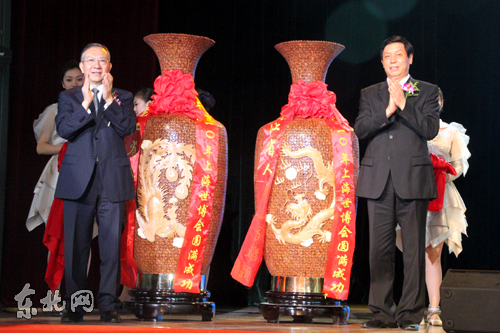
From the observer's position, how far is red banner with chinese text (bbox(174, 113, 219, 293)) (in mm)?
3350

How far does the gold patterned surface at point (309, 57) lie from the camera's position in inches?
137

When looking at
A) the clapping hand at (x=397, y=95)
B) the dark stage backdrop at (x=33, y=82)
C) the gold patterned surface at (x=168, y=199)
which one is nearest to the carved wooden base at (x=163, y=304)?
the gold patterned surface at (x=168, y=199)

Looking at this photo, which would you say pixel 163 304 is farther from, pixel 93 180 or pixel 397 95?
pixel 397 95

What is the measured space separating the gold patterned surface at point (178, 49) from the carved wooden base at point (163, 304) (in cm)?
117

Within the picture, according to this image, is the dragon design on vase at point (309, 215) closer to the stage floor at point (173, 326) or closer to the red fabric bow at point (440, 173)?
the stage floor at point (173, 326)

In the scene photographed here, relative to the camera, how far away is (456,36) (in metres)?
4.97

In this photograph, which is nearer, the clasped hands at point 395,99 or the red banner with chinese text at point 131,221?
the clasped hands at point 395,99

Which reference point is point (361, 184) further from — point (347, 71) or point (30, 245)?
point (30, 245)

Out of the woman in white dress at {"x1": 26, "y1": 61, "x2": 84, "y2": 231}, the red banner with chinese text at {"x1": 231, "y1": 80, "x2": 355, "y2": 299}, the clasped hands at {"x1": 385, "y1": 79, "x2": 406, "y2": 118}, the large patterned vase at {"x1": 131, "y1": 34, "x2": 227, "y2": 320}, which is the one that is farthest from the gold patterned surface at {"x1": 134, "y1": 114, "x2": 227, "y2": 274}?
the clasped hands at {"x1": 385, "y1": 79, "x2": 406, "y2": 118}

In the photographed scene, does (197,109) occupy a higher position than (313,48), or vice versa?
(313,48)

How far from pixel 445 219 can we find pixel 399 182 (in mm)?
710

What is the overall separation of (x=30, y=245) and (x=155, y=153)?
1.74 meters

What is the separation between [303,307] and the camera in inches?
130

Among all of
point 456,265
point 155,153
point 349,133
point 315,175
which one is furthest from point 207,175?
point 456,265
